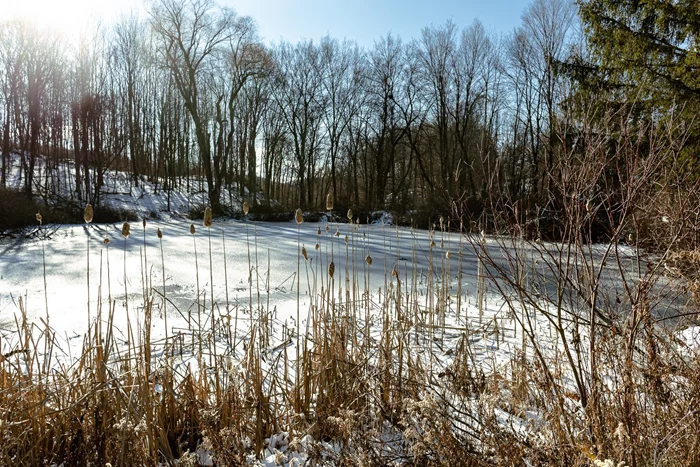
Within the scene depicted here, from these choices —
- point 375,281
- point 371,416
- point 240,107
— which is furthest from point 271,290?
point 240,107

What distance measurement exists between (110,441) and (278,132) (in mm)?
26943

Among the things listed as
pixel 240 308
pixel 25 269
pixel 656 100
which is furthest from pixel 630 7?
pixel 25 269

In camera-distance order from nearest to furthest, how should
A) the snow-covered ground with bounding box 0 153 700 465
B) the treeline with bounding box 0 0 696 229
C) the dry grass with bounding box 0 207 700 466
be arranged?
the dry grass with bounding box 0 207 700 466 < the snow-covered ground with bounding box 0 153 700 465 < the treeline with bounding box 0 0 696 229

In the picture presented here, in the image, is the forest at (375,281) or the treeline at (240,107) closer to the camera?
the forest at (375,281)

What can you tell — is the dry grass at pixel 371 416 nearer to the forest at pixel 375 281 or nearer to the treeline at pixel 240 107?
the forest at pixel 375 281

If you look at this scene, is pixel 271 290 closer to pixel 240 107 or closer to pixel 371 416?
pixel 371 416

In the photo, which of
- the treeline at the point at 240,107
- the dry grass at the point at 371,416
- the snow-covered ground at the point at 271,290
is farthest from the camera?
the treeline at the point at 240,107

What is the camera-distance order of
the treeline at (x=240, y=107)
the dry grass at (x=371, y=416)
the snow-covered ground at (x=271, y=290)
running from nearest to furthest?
the dry grass at (x=371, y=416), the snow-covered ground at (x=271, y=290), the treeline at (x=240, y=107)

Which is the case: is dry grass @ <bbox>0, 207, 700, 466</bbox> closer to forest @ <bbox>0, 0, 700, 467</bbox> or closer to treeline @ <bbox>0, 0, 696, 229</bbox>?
forest @ <bbox>0, 0, 700, 467</bbox>

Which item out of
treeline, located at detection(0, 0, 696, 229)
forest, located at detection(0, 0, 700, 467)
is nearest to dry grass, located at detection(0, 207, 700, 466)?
forest, located at detection(0, 0, 700, 467)

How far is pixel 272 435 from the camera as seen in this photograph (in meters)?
1.86

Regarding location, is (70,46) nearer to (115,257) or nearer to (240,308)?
(115,257)

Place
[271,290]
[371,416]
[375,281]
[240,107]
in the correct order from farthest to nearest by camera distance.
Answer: [240,107] < [375,281] < [271,290] < [371,416]

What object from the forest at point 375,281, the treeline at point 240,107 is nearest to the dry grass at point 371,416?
the forest at point 375,281
